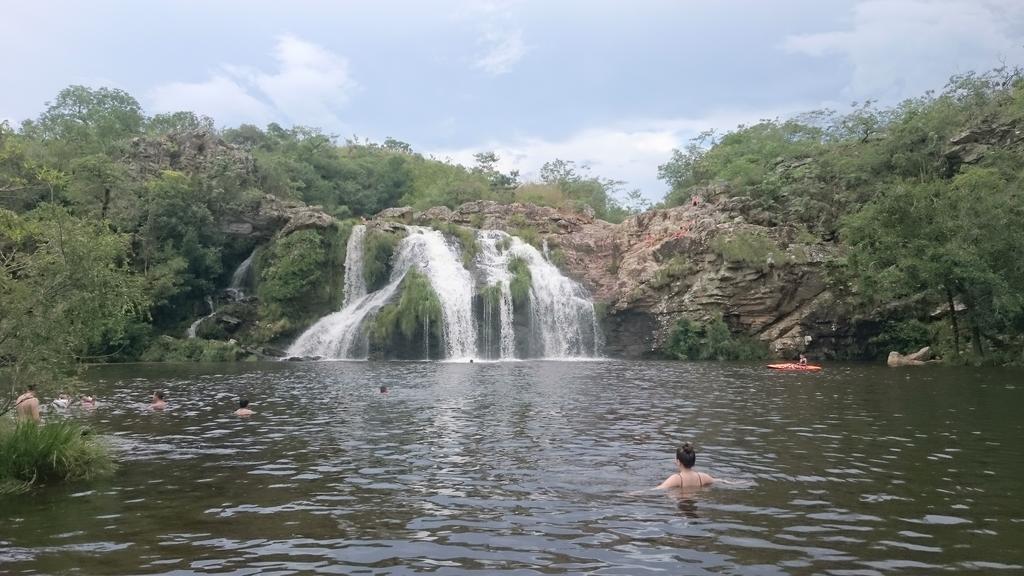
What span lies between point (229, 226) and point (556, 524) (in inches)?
1733

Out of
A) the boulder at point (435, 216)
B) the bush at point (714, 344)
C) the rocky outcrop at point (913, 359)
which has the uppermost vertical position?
the boulder at point (435, 216)

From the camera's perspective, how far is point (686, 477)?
9.39 metres

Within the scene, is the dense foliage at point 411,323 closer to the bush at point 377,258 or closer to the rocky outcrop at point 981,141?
the bush at point 377,258

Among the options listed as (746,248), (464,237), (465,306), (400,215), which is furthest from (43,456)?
(400,215)

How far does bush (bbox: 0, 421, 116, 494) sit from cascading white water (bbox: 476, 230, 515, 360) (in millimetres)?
29401

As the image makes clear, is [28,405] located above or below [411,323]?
→ below

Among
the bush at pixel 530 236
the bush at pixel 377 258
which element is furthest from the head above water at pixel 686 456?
the bush at pixel 530 236

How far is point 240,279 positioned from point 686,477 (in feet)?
140

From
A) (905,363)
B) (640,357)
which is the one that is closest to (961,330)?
(905,363)

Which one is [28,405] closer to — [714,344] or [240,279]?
[714,344]

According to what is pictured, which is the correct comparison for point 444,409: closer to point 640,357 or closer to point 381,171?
point 640,357

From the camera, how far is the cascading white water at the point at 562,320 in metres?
40.7

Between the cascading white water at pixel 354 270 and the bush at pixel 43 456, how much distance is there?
33.5 metres

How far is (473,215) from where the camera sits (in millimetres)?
53125
